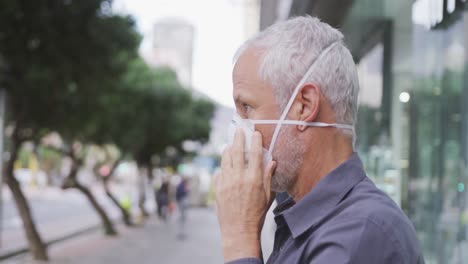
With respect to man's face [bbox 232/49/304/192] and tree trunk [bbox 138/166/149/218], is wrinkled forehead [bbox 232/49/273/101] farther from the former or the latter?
tree trunk [bbox 138/166/149/218]

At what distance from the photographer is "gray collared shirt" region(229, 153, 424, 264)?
51.0 inches

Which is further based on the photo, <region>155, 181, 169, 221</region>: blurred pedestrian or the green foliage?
<region>155, 181, 169, 221</region>: blurred pedestrian

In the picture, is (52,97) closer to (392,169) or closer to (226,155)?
(392,169)

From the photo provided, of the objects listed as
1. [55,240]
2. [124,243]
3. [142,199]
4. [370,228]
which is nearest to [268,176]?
[370,228]

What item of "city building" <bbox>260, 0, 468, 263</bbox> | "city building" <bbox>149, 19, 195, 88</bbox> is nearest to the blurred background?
"city building" <bbox>260, 0, 468, 263</bbox>

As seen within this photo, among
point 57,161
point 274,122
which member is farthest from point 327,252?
point 57,161

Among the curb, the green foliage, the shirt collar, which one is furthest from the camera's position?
the curb

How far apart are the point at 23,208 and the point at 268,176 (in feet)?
40.3

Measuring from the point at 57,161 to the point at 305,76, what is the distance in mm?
71249

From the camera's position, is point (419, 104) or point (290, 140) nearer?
point (290, 140)

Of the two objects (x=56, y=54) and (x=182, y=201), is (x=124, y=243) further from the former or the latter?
(x=56, y=54)

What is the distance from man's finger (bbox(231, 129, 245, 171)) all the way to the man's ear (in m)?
0.14

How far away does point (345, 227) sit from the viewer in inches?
52.4

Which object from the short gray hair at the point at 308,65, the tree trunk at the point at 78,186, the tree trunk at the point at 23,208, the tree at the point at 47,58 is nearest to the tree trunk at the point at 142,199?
the tree trunk at the point at 78,186
